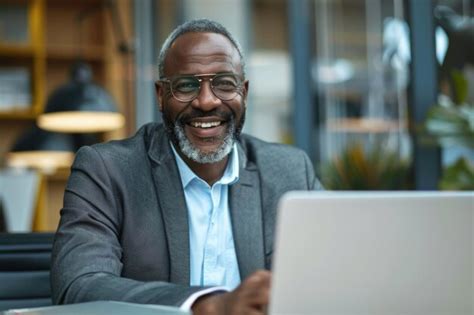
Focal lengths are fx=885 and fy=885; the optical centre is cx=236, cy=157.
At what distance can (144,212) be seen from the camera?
6.29 feet

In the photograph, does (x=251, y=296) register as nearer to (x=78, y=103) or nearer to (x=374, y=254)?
(x=374, y=254)

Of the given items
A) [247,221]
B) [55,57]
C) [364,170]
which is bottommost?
[364,170]

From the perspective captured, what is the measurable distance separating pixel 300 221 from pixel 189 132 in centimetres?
96

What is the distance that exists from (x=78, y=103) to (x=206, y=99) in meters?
3.51

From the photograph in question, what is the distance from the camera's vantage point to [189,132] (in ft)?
6.47

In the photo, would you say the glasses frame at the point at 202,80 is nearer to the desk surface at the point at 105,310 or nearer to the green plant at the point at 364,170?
the desk surface at the point at 105,310

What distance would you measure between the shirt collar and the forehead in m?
0.21

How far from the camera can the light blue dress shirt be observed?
1923 millimetres

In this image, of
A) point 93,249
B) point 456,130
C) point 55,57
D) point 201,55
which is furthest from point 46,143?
point 93,249

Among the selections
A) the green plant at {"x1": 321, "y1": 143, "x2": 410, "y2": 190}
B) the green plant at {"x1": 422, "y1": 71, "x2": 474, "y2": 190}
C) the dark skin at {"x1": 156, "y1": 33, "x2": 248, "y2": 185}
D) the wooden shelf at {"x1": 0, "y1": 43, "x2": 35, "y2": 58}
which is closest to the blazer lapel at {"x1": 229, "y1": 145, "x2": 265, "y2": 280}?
the dark skin at {"x1": 156, "y1": 33, "x2": 248, "y2": 185}

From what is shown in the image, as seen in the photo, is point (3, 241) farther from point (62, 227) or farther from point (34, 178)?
point (34, 178)

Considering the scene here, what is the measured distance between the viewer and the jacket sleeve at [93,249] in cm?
141

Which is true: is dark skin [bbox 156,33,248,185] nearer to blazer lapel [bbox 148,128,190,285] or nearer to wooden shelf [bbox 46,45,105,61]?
blazer lapel [bbox 148,128,190,285]

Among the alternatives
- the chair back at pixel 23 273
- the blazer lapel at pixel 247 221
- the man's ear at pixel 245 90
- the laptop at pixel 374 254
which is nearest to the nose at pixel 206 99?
the man's ear at pixel 245 90
